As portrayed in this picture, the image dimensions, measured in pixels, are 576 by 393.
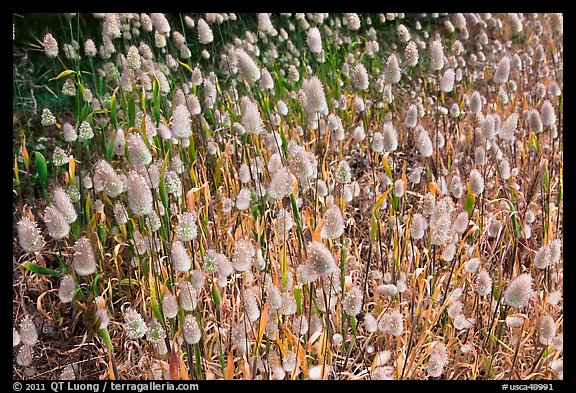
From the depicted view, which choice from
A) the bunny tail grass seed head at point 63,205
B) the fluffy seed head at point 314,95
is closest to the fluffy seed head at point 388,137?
the fluffy seed head at point 314,95

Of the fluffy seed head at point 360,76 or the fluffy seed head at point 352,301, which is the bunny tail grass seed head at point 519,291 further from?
the fluffy seed head at point 360,76

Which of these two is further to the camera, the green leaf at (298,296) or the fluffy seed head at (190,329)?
the green leaf at (298,296)

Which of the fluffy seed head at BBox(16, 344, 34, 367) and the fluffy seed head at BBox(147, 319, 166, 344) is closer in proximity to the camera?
the fluffy seed head at BBox(147, 319, 166, 344)

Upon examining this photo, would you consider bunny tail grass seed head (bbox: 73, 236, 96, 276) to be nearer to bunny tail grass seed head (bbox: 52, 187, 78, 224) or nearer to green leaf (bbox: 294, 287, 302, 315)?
bunny tail grass seed head (bbox: 52, 187, 78, 224)

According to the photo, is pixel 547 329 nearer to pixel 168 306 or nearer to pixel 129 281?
pixel 168 306

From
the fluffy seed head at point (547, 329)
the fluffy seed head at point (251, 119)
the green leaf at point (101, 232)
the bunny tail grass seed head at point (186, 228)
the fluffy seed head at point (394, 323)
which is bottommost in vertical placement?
the fluffy seed head at point (547, 329)

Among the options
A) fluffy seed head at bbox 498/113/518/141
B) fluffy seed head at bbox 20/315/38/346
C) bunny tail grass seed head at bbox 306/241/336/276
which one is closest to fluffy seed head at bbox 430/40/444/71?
fluffy seed head at bbox 498/113/518/141

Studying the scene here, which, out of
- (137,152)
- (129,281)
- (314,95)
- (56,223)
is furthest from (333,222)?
(129,281)

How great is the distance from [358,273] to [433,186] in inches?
14.1

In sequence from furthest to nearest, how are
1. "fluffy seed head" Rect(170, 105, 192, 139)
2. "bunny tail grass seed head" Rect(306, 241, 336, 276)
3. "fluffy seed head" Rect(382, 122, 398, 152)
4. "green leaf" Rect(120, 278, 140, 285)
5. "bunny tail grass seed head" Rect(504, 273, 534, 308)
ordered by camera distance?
"green leaf" Rect(120, 278, 140, 285), "fluffy seed head" Rect(382, 122, 398, 152), "fluffy seed head" Rect(170, 105, 192, 139), "bunny tail grass seed head" Rect(504, 273, 534, 308), "bunny tail grass seed head" Rect(306, 241, 336, 276)

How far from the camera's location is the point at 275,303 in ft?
4.19
